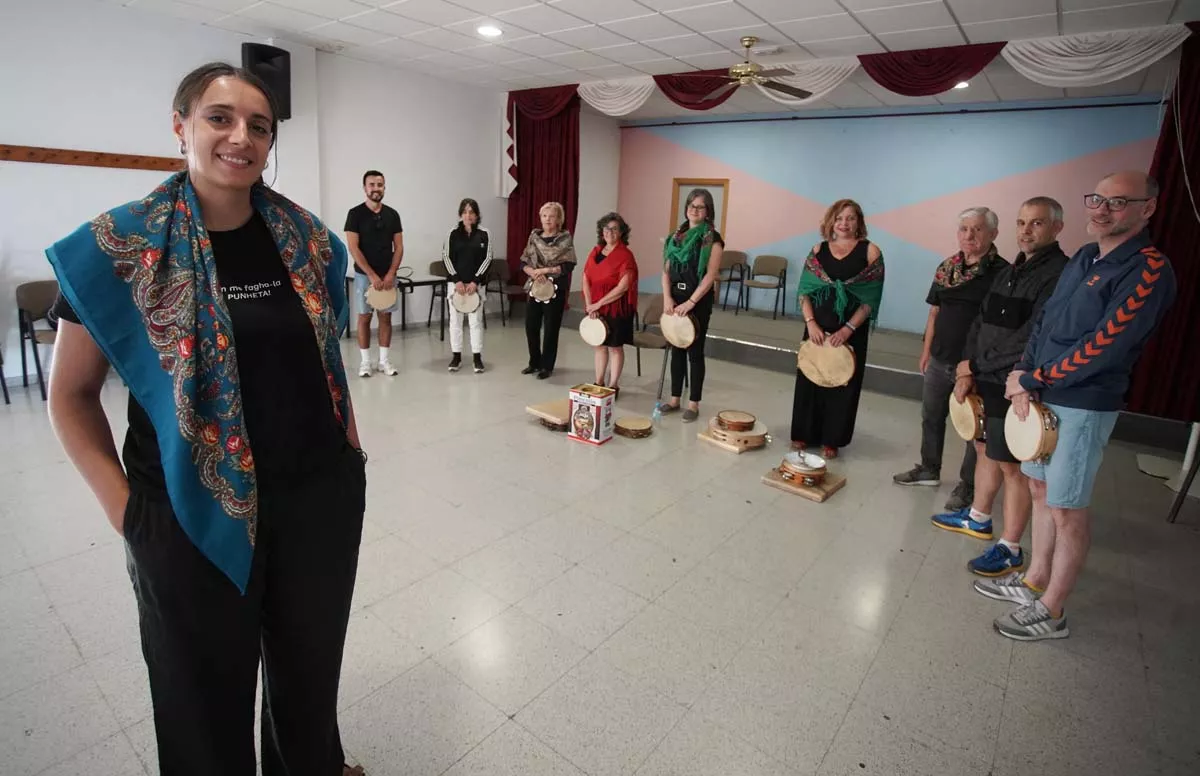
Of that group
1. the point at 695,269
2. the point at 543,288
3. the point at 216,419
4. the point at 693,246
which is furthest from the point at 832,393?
the point at 216,419

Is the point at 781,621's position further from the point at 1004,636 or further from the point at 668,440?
the point at 668,440

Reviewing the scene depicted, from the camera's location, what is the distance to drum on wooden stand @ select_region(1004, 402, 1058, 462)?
2.24m

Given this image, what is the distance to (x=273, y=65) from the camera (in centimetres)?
565

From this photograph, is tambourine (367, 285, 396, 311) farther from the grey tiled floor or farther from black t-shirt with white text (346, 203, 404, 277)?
the grey tiled floor

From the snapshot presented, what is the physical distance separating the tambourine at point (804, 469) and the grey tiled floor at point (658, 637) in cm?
14

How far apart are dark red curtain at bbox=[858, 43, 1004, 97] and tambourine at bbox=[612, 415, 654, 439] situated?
343cm

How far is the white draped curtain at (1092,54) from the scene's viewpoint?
4266 mm

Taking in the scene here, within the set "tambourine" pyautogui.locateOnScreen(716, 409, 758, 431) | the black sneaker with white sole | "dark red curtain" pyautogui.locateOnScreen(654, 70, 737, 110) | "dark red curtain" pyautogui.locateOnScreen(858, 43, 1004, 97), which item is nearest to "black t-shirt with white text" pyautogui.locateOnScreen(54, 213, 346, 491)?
"tambourine" pyautogui.locateOnScreen(716, 409, 758, 431)

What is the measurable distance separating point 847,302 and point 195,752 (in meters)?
3.54

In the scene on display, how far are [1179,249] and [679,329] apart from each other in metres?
3.48

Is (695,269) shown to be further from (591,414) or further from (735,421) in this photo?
(591,414)

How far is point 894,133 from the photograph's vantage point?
7.69m

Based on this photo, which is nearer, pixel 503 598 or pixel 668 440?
pixel 503 598

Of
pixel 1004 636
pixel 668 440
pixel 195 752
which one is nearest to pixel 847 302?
pixel 668 440
